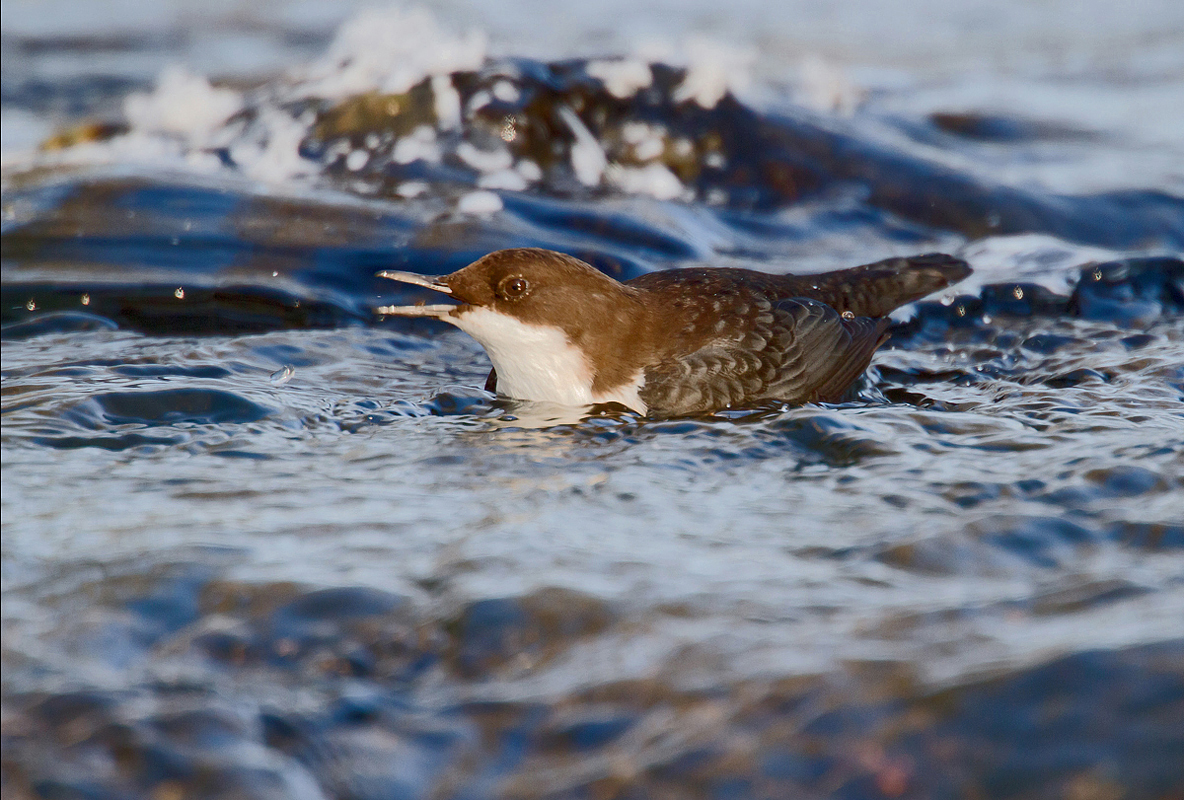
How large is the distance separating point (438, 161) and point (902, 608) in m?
5.61

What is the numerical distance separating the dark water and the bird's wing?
7.4 inches

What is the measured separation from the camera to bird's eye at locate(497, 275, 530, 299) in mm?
Result: 4809

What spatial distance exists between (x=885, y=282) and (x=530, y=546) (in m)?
2.96

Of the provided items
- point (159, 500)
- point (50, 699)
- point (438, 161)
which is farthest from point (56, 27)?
point (50, 699)

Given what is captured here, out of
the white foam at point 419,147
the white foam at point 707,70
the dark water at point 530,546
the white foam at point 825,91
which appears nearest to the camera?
the dark water at point 530,546

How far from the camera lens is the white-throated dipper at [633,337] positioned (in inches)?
187

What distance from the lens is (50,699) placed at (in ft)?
8.34

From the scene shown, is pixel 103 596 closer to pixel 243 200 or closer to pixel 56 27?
pixel 243 200

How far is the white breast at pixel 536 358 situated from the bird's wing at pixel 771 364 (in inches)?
8.4

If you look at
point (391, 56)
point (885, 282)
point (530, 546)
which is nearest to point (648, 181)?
point (391, 56)

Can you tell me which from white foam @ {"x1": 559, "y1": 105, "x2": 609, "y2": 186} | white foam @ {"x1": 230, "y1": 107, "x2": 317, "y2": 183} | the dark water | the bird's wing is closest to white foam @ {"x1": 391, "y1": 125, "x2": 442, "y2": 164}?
white foam @ {"x1": 230, "y1": 107, "x2": 317, "y2": 183}

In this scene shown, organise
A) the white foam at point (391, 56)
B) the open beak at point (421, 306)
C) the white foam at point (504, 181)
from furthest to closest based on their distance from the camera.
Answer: the white foam at point (391, 56)
the white foam at point (504, 181)
the open beak at point (421, 306)

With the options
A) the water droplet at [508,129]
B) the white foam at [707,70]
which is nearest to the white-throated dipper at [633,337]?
the water droplet at [508,129]

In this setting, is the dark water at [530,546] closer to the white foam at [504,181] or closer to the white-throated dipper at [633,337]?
the white-throated dipper at [633,337]
